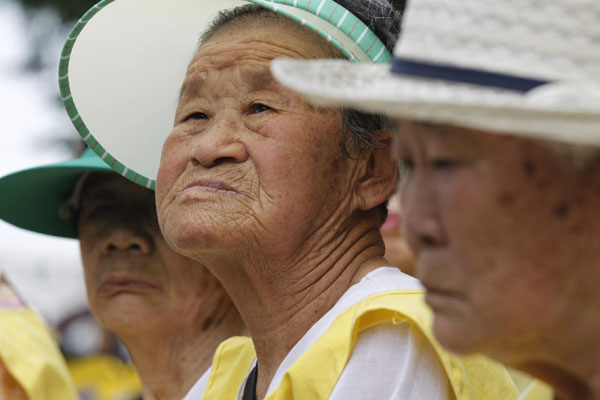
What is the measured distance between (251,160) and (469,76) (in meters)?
1.10

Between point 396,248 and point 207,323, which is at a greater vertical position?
point 207,323

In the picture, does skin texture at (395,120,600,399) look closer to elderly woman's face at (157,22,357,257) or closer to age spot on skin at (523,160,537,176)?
Answer: age spot on skin at (523,160,537,176)

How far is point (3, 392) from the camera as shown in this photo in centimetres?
339

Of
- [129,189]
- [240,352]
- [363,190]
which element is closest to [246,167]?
[363,190]

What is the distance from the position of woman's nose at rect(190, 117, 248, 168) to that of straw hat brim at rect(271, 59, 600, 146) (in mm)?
923

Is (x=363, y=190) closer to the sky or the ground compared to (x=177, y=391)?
closer to the sky

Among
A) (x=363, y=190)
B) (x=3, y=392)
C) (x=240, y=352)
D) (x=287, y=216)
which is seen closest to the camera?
(x=287, y=216)

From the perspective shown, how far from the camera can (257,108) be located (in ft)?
7.80

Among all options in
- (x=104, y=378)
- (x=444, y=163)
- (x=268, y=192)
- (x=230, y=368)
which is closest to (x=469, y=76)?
(x=444, y=163)

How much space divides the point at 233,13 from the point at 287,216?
2.22 feet

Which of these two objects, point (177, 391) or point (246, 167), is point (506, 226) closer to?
point (246, 167)

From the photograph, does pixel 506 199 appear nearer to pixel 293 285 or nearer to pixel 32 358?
pixel 293 285

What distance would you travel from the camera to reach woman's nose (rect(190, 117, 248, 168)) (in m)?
2.30

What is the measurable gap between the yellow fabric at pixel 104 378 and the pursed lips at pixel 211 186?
3.91 meters
